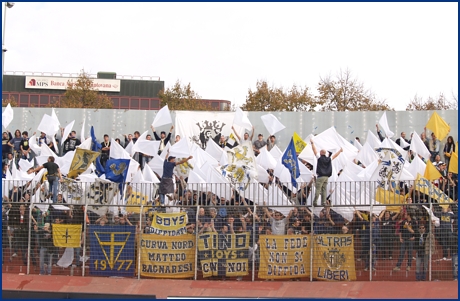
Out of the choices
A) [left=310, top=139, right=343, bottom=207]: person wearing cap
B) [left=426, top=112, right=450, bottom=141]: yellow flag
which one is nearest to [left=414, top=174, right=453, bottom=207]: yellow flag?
[left=310, top=139, right=343, bottom=207]: person wearing cap

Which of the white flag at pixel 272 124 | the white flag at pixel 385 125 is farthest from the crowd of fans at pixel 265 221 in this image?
the white flag at pixel 272 124

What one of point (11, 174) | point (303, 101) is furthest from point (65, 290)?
point (303, 101)

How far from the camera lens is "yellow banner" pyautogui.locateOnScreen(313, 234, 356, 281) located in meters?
15.1

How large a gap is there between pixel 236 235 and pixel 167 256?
1.73 metres

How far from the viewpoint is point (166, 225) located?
51.7ft

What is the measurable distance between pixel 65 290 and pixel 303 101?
30436 mm

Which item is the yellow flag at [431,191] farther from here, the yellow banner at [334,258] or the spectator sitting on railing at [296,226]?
the spectator sitting on railing at [296,226]

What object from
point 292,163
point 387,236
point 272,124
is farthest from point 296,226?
point 272,124

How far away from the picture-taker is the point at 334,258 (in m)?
15.2

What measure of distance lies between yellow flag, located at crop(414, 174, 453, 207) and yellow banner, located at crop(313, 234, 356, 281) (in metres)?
1.98

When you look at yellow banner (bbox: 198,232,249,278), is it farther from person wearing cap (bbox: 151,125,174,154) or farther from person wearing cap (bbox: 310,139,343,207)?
person wearing cap (bbox: 151,125,174,154)

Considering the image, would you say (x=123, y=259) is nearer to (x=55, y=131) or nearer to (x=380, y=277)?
(x=380, y=277)

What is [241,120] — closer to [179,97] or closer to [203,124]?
[203,124]

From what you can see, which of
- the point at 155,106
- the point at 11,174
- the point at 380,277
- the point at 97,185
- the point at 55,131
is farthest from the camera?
the point at 155,106
